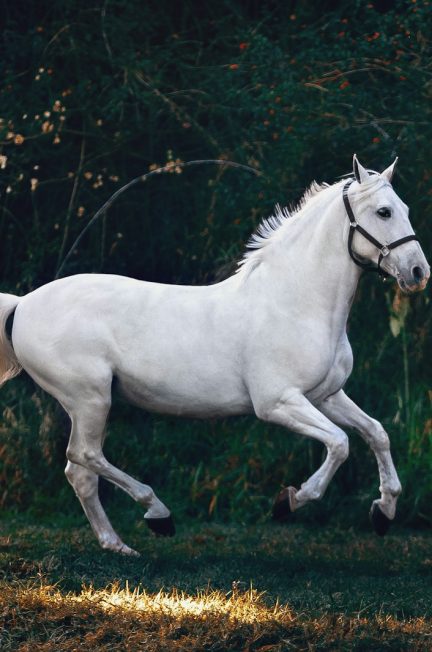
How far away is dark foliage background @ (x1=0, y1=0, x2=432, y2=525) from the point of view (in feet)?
27.6

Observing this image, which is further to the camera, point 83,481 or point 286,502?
point 83,481

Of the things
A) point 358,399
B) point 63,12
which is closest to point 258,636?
point 358,399

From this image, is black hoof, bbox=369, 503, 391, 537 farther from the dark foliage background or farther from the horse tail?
the horse tail

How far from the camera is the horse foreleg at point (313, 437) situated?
5.83 meters

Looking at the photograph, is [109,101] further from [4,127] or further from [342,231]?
[342,231]

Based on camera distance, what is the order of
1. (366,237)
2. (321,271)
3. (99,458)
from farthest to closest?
(99,458) < (321,271) < (366,237)

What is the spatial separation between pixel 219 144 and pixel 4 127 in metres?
1.81

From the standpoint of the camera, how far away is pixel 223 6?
10711mm

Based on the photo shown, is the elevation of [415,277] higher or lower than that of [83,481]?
higher

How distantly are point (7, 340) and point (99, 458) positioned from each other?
91 centimetres

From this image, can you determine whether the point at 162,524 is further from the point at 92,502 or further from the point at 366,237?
the point at 366,237

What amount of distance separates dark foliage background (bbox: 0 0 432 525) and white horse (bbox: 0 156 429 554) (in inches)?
77.0

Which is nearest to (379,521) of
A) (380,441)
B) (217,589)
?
(380,441)

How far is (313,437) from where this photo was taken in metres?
5.85
